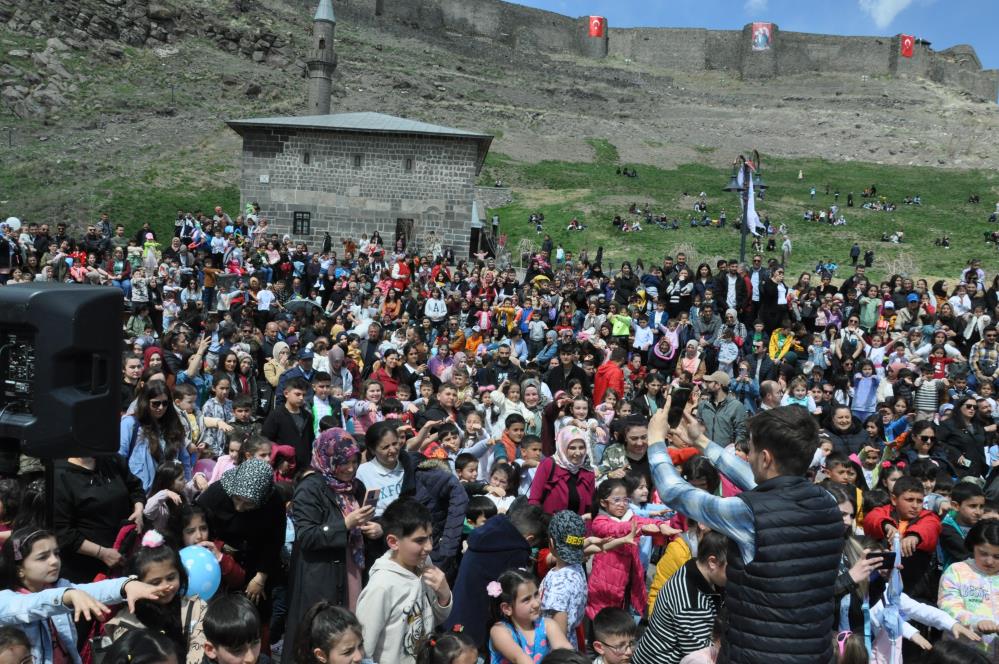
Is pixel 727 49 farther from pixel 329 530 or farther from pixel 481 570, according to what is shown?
pixel 329 530

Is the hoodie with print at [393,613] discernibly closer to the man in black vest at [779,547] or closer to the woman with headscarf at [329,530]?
the woman with headscarf at [329,530]

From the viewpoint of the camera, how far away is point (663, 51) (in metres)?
94.8

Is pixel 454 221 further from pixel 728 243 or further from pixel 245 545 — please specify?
pixel 245 545

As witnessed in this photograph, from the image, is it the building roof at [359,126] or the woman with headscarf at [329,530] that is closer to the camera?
the woman with headscarf at [329,530]

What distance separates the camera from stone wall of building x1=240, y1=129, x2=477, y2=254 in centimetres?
2509

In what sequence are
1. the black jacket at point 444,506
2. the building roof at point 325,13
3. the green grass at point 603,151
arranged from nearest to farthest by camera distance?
the black jacket at point 444,506 → the building roof at point 325,13 → the green grass at point 603,151

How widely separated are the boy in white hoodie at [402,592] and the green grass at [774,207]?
26374 millimetres

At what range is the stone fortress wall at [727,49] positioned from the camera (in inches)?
3536

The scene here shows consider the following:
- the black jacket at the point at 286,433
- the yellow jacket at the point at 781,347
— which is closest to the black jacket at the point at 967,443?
the yellow jacket at the point at 781,347

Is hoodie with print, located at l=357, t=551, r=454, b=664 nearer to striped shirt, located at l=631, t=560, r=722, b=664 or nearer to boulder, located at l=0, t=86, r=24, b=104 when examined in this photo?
striped shirt, located at l=631, t=560, r=722, b=664

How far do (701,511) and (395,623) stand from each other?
1666 millimetres

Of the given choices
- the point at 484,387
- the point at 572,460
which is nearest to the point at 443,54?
the point at 484,387

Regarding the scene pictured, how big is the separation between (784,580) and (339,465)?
8.35ft

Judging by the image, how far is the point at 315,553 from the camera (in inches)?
184
